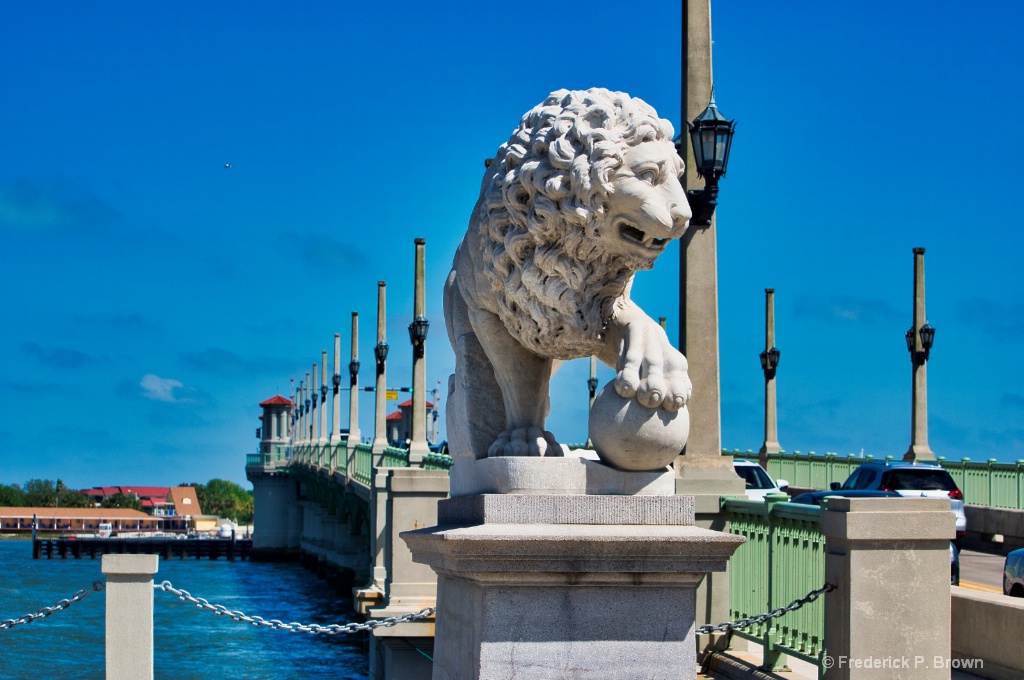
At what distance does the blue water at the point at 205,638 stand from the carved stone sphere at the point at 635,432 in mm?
16486

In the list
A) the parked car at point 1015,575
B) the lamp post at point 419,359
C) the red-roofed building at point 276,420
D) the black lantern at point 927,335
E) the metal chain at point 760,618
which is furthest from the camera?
the red-roofed building at point 276,420

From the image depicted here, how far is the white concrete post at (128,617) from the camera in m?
7.76

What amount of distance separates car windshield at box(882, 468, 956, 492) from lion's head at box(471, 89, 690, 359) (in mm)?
18599

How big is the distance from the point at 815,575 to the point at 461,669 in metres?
3.58

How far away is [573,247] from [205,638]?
122ft

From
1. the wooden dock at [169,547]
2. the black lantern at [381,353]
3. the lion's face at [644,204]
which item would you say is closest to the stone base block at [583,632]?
the lion's face at [644,204]

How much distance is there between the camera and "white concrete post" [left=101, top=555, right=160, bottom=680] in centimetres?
776

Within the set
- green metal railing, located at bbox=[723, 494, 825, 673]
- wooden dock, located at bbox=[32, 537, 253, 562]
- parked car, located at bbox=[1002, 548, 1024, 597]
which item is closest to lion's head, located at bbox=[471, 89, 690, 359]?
green metal railing, located at bbox=[723, 494, 825, 673]

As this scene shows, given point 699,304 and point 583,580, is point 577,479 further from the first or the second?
point 699,304

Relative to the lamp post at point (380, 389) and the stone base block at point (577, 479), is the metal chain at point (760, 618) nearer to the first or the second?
the stone base block at point (577, 479)

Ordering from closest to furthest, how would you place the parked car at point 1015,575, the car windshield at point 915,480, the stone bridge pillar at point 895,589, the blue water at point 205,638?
the stone bridge pillar at point 895,589 → the parked car at point 1015,575 → the car windshield at point 915,480 → the blue water at point 205,638

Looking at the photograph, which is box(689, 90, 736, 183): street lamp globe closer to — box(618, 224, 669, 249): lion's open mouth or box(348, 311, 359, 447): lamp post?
box(618, 224, 669, 249): lion's open mouth

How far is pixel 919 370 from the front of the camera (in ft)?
113

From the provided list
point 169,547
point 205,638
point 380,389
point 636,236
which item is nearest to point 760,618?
point 636,236
